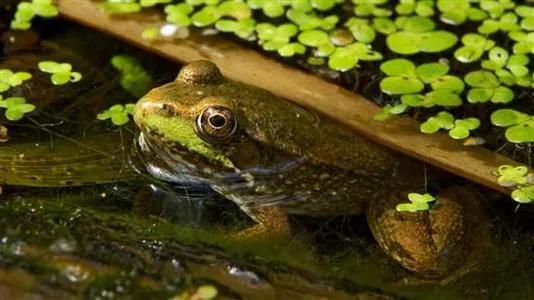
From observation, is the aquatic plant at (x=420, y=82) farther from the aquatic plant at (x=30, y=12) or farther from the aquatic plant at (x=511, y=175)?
the aquatic plant at (x=30, y=12)

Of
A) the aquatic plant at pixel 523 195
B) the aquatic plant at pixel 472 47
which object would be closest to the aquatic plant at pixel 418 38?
the aquatic plant at pixel 472 47

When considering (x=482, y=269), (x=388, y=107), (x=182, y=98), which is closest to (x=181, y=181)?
(x=182, y=98)

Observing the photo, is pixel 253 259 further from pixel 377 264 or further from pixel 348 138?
pixel 348 138

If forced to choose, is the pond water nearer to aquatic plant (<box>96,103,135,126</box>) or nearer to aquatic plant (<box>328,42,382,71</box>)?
aquatic plant (<box>96,103,135,126</box>)

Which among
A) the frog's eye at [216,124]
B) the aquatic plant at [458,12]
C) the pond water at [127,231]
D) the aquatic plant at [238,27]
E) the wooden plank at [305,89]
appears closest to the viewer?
the pond water at [127,231]

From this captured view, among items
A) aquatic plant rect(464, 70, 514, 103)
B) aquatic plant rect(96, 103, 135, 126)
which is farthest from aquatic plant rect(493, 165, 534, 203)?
aquatic plant rect(96, 103, 135, 126)

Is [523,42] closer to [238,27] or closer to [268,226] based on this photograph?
[238,27]

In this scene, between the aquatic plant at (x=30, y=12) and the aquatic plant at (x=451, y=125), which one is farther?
the aquatic plant at (x=30, y=12)
